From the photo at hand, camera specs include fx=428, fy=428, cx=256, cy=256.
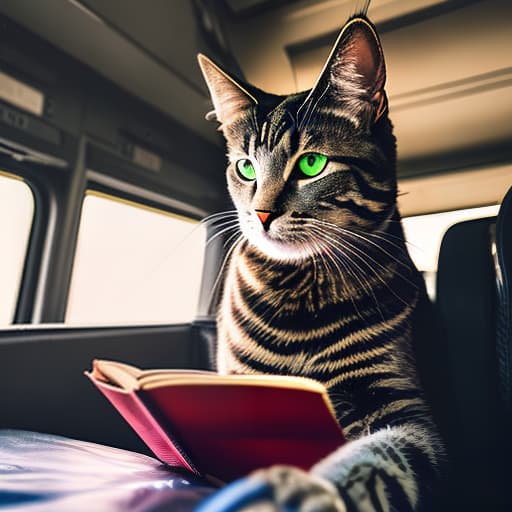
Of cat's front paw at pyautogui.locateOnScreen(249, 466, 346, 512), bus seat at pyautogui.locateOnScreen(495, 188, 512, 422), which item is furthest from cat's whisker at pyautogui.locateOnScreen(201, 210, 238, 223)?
cat's front paw at pyautogui.locateOnScreen(249, 466, 346, 512)

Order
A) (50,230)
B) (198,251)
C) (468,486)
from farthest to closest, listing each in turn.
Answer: (198,251) < (50,230) < (468,486)

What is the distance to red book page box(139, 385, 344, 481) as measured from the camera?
1.33ft

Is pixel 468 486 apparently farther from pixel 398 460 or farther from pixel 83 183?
pixel 83 183

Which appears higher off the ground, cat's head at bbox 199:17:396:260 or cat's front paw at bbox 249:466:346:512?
cat's head at bbox 199:17:396:260

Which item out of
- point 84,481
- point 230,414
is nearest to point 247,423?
point 230,414

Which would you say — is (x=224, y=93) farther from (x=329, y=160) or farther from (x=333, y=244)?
(x=333, y=244)

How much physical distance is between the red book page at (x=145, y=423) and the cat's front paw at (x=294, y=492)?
0.61ft

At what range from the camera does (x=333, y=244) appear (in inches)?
32.3

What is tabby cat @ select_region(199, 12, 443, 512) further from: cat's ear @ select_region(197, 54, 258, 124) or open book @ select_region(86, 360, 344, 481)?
open book @ select_region(86, 360, 344, 481)

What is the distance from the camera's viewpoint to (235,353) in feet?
2.88

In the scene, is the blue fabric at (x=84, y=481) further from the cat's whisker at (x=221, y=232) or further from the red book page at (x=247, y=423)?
the cat's whisker at (x=221, y=232)

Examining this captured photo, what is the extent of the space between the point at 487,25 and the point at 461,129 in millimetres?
195

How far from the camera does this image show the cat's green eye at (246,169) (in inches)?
34.7

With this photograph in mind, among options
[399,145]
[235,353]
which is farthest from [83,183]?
[399,145]
